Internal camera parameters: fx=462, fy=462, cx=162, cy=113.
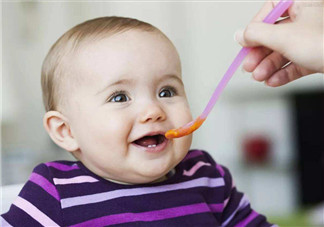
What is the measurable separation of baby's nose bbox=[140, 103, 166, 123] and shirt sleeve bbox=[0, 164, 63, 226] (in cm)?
18

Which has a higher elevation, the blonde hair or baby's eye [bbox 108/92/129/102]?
the blonde hair

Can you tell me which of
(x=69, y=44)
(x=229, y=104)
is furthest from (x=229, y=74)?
(x=229, y=104)

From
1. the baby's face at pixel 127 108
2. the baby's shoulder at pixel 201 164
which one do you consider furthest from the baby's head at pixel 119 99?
the baby's shoulder at pixel 201 164

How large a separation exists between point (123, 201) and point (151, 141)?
11 centimetres

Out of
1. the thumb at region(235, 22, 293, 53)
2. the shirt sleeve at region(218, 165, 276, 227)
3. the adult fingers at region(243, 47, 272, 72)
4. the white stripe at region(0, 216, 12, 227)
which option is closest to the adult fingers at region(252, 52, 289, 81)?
the adult fingers at region(243, 47, 272, 72)

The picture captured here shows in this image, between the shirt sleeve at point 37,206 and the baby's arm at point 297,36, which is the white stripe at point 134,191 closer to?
the shirt sleeve at point 37,206

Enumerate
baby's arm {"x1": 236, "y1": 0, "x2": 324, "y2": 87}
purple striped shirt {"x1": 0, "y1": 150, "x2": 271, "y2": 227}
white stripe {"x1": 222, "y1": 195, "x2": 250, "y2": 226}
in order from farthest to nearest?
white stripe {"x1": 222, "y1": 195, "x2": 250, "y2": 226} < purple striped shirt {"x1": 0, "y1": 150, "x2": 271, "y2": 227} < baby's arm {"x1": 236, "y1": 0, "x2": 324, "y2": 87}

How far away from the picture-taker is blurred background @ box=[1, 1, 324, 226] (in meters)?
2.58

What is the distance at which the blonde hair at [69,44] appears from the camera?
2.53ft

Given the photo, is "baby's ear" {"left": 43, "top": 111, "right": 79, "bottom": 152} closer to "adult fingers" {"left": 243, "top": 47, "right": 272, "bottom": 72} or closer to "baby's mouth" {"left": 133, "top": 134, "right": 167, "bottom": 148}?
"baby's mouth" {"left": 133, "top": 134, "right": 167, "bottom": 148}

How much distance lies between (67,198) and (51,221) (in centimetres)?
5

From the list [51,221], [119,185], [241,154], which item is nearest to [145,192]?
[119,185]

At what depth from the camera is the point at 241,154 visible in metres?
3.03

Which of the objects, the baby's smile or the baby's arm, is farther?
the baby's smile
